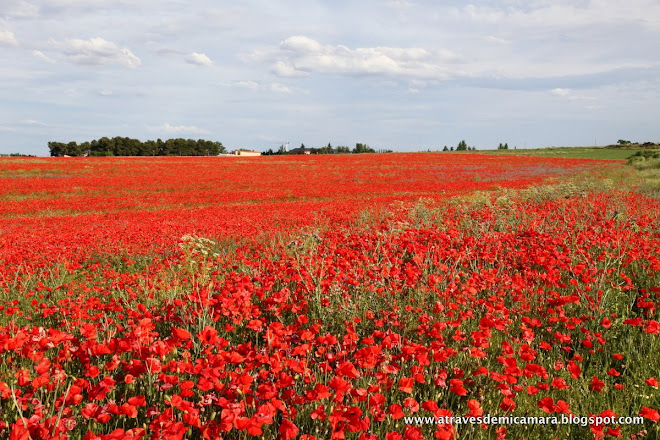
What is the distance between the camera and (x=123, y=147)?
78.6 m

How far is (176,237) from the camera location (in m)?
10.3

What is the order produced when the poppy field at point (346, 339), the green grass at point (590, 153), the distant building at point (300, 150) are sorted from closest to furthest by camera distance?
the poppy field at point (346, 339) → the green grass at point (590, 153) → the distant building at point (300, 150)

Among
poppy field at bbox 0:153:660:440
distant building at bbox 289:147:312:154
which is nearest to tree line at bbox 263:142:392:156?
distant building at bbox 289:147:312:154

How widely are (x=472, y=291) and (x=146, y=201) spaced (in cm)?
2295

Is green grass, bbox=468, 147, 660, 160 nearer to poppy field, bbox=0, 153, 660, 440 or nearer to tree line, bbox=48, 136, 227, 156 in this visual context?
tree line, bbox=48, 136, 227, 156

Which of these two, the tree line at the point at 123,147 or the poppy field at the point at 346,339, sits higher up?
the tree line at the point at 123,147

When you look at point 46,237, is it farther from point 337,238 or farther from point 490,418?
point 490,418

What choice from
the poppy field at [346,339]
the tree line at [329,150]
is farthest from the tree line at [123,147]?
the poppy field at [346,339]

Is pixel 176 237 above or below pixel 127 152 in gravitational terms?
below

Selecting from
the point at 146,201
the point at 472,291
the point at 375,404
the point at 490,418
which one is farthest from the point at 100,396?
the point at 146,201

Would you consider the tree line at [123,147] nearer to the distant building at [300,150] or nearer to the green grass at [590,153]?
the distant building at [300,150]

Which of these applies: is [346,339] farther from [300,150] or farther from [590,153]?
[300,150]

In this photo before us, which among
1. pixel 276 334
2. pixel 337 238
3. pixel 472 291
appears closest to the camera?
pixel 276 334

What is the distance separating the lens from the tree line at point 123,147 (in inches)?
3093
